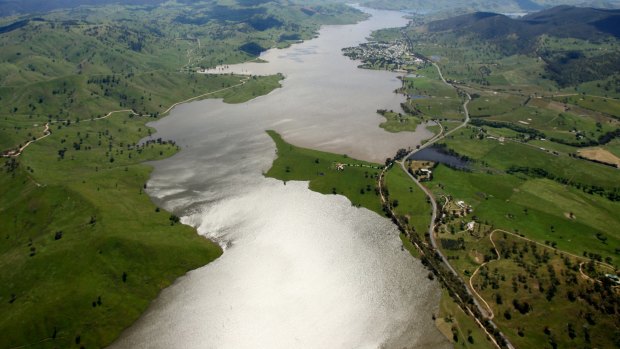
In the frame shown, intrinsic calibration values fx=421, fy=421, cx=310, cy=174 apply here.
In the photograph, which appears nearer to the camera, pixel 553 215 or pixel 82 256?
pixel 82 256

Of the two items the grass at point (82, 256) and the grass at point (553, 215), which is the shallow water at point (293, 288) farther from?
the grass at point (553, 215)

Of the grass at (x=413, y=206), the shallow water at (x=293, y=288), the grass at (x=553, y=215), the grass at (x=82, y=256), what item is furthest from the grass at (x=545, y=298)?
the grass at (x=82, y=256)

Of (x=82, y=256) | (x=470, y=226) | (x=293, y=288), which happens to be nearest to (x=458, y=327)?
(x=293, y=288)

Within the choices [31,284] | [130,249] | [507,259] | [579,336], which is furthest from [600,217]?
[31,284]

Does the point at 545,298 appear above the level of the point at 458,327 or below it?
above

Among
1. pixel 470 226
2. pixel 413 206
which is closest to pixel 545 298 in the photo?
pixel 470 226

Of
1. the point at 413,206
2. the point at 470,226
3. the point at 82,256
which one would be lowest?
the point at 470,226

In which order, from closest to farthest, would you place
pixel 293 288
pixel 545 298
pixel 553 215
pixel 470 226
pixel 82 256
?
pixel 545 298
pixel 293 288
pixel 82 256
pixel 470 226
pixel 553 215

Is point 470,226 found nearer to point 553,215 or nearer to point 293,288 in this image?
point 553,215

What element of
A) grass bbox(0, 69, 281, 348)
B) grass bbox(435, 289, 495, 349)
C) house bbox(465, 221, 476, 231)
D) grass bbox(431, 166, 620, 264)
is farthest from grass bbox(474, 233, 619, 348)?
grass bbox(0, 69, 281, 348)

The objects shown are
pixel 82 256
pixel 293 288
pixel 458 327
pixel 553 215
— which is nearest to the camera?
pixel 458 327

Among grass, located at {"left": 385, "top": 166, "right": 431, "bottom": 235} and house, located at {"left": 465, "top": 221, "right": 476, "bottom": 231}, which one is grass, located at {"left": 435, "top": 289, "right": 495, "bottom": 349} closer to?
grass, located at {"left": 385, "top": 166, "right": 431, "bottom": 235}
